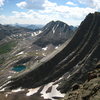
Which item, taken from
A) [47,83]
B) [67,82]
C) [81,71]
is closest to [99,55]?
[81,71]

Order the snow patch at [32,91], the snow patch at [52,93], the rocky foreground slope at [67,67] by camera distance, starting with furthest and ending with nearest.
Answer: the rocky foreground slope at [67,67] < the snow patch at [32,91] < the snow patch at [52,93]

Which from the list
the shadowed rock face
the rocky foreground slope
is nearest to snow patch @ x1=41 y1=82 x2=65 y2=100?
the rocky foreground slope

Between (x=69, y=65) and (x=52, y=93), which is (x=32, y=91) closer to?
(x=52, y=93)

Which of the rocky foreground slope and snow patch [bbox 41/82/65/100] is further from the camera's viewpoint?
the rocky foreground slope

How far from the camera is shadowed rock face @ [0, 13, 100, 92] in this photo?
149 meters

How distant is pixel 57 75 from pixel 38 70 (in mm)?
17999

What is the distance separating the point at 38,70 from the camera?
16988 centimetres

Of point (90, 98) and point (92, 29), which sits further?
point (92, 29)

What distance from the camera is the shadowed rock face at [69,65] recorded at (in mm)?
148625

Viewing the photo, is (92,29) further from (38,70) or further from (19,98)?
(19,98)

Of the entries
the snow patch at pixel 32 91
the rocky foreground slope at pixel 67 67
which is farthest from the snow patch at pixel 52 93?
the snow patch at pixel 32 91

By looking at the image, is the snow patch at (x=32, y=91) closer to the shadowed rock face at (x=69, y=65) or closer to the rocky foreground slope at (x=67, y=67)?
the rocky foreground slope at (x=67, y=67)

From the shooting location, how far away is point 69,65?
167m

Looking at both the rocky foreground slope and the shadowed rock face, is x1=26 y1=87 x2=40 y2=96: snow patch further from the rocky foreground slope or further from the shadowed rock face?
the shadowed rock face
